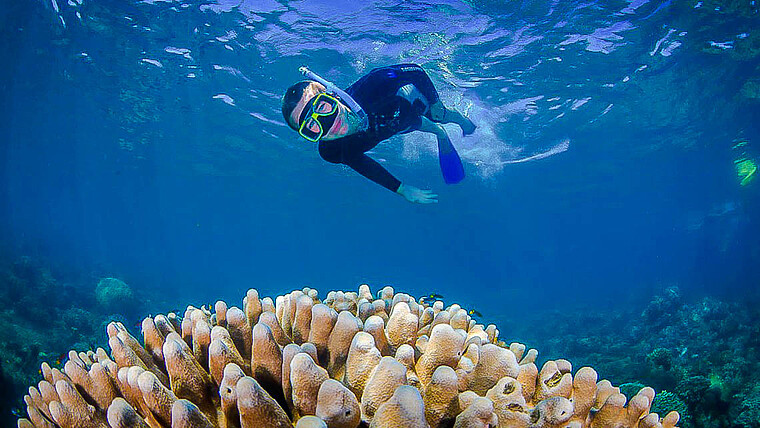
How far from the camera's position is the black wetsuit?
15.8ft

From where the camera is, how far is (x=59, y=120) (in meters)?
32.3

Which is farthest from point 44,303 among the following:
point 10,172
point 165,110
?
point 10,172

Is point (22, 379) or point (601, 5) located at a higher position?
point (601, 5)

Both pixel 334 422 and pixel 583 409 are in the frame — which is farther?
pixel 583 409

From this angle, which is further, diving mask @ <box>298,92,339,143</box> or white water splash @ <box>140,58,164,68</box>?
white water splash @ <box>140,58,164,68</box>

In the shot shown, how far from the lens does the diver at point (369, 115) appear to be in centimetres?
358

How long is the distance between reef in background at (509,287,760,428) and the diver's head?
295 inches

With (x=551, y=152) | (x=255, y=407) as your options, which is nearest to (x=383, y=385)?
(x=255, y=407)

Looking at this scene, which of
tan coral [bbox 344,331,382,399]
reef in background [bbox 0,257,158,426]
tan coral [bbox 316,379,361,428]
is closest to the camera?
tan coral [bbox 316,379,361,428]

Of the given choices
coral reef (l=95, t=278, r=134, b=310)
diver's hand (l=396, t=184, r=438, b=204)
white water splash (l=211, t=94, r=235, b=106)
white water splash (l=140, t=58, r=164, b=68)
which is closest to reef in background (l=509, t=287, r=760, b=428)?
diver's hand (l=396, t=184, r=438, b=204)

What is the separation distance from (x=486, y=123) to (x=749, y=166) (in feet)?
102

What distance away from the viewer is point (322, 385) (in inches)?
59.4

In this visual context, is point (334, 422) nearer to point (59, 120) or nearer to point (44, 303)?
point (44, 303)

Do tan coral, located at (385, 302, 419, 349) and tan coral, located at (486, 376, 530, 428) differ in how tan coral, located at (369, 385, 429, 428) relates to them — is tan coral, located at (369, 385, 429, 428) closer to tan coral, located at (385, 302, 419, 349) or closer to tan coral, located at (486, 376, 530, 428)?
tan coral, located at (486, 376, 530, 428)
